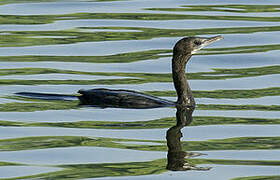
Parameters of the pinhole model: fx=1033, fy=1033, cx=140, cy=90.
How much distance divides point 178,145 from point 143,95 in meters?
2.65

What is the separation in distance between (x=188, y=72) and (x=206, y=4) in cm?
791

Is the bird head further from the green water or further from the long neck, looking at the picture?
the green water

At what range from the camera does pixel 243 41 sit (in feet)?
69.5

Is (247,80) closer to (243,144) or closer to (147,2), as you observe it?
(243,144)

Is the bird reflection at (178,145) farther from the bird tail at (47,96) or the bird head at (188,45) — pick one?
the bird tail at (47,96)

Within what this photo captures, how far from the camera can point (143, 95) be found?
14523 millimetres

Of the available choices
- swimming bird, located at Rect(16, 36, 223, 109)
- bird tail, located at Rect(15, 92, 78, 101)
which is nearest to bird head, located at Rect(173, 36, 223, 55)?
swimming bird, located at Rect(16, 36, 223, 109)

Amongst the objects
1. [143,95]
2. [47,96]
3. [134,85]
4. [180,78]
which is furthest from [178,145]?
[134,85]

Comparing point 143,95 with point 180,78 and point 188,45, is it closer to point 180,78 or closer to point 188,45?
point 180,78

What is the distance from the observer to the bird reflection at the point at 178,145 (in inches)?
426

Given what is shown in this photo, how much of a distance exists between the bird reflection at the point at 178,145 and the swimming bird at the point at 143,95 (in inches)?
10.1

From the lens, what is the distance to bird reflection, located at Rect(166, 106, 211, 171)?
10.8 metres

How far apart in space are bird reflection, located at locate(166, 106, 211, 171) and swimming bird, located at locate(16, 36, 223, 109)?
0.84ft

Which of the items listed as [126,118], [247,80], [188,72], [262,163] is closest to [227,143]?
[262,163]
